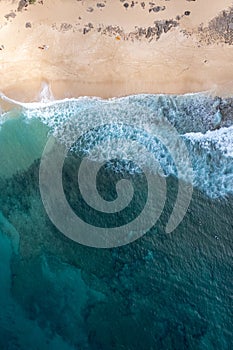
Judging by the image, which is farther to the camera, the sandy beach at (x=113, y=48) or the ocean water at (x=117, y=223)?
the sandy beach at (x=113, y=48)

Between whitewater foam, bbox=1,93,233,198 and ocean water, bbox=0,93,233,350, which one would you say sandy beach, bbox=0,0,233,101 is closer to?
whitewater foam, bbox=1,93,233,198

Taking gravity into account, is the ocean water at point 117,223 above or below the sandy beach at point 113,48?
below

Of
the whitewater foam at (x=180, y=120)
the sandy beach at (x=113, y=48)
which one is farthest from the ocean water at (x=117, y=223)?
the sandy beach at (x=113, y=48)

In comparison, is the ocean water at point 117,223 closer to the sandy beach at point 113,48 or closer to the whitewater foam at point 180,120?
the whitewater foam at point 180,120

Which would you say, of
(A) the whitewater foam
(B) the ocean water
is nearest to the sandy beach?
(A) the whitewater foam

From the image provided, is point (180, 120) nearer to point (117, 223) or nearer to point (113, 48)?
point (113, 48)

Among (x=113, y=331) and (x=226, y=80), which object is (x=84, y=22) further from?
Answer: (x=113, y=331)
